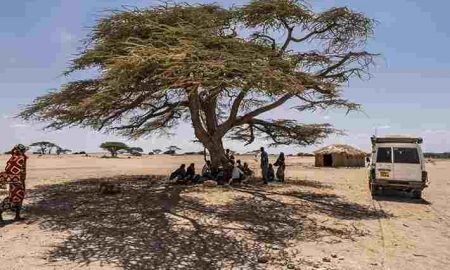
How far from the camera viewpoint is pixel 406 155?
18281mm

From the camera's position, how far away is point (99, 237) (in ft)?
33.4

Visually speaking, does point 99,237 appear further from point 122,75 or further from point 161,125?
point 161,125

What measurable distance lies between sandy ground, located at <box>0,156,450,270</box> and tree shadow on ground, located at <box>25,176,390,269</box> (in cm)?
3

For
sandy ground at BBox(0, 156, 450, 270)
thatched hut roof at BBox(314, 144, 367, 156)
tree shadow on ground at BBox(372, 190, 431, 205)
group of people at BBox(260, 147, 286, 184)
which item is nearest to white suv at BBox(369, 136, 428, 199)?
tree shadow on ground at BBox(372, 190, 431, 205)

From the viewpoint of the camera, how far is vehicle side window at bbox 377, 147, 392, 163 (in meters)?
18.5

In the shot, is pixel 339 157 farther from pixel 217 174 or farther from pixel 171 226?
pixel 171 226

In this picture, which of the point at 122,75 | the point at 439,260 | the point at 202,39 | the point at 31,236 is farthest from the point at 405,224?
the point at 31,236

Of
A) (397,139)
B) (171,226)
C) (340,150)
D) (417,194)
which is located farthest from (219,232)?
(340,150)

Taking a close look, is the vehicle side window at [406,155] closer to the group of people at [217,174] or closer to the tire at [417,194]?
the tire at [417,194]

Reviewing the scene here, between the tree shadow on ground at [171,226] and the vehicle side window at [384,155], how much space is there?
3.17 m

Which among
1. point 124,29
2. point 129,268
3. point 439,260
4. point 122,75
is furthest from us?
point 124,29

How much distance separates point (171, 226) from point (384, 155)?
36.4ft

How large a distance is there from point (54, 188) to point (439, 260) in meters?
14.8

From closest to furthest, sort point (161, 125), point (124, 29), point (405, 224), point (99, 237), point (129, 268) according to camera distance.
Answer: point (129, 268) → point (99, 237) → point (405, 224) → point (124, 29) → point (161, 125)
